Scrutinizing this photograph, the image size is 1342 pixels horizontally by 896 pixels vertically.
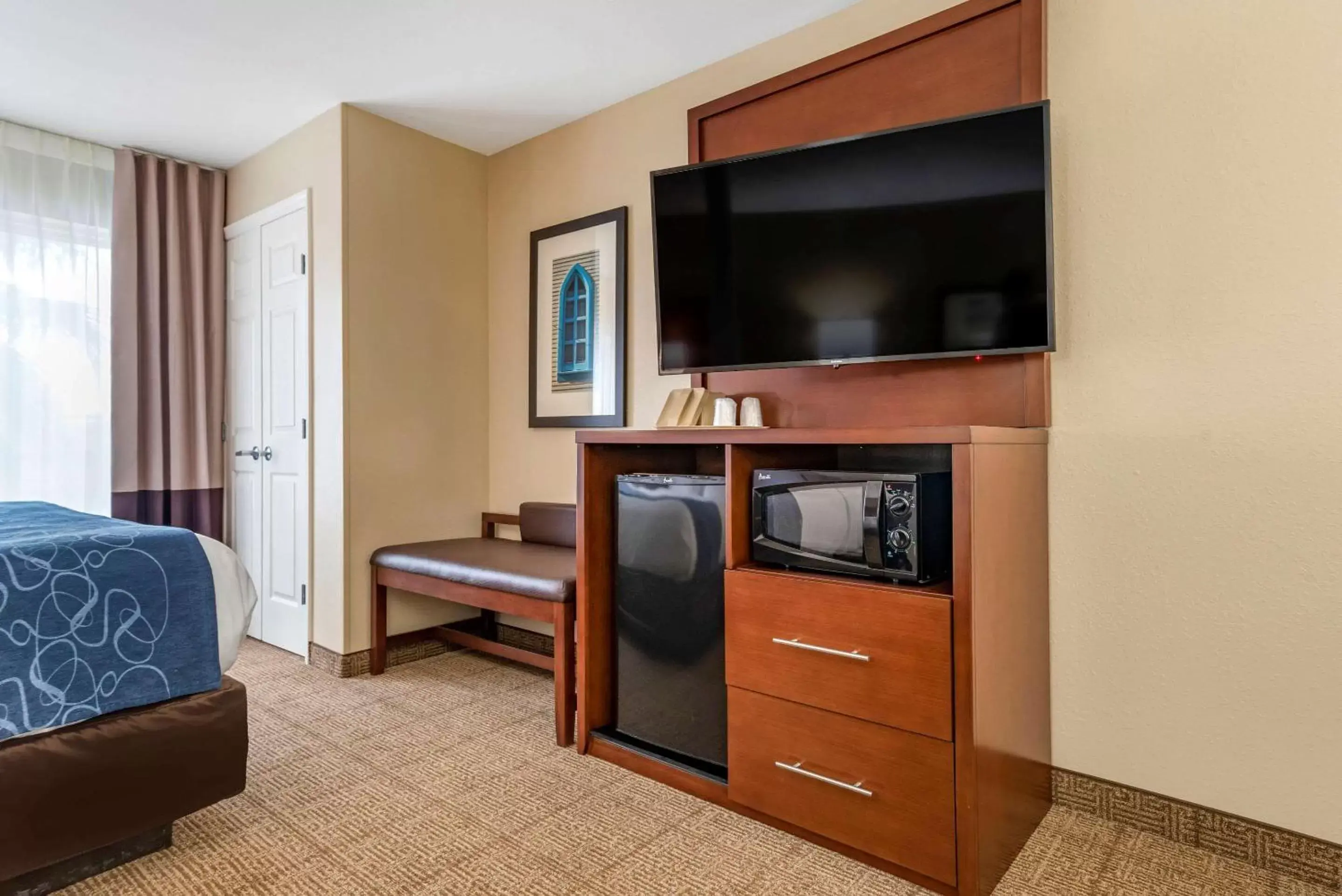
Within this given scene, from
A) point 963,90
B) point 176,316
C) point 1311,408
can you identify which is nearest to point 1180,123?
point 963,90

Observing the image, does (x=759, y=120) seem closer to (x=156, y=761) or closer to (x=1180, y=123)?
(x=1180, y=123)

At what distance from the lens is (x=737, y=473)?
1.92 m

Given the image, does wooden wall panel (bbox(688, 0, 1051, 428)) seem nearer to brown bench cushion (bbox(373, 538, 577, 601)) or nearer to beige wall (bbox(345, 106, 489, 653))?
brown bench cushion (bbox(373, 538, 577, 601))

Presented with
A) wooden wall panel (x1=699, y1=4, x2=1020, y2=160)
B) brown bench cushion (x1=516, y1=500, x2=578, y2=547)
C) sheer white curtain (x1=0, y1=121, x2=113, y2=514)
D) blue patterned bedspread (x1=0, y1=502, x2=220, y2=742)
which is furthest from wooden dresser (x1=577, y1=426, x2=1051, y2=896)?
sheer white curtain (x1=0, y1=121, x2=113, y2=514)

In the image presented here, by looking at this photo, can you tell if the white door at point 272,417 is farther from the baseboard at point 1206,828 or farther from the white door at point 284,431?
the baseboard at point 1206,828

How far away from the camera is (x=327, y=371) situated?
10.3ft

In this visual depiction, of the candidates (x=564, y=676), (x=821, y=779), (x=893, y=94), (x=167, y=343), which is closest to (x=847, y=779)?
(x=821, y=779)

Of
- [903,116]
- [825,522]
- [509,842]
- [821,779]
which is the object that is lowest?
[509,842]

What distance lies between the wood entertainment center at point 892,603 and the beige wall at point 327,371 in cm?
138

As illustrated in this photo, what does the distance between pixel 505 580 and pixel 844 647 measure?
4.26 ft

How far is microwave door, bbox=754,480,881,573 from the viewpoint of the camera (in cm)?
168

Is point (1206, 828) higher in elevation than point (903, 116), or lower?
lower

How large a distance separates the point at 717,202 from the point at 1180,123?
119 centimetres

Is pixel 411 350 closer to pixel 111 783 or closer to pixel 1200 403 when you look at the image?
pixel 111 783
